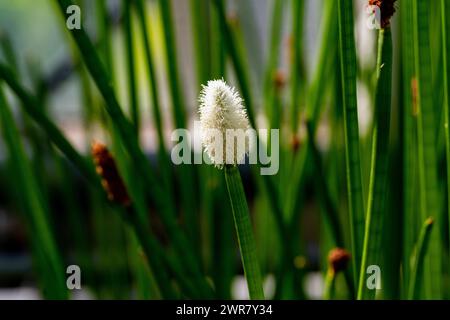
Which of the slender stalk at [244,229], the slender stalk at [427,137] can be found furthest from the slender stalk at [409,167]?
the slender stalk at [244,229]

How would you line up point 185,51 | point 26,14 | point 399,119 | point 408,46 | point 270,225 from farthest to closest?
point 185,51, point 26,14, point 270,225, point 399,119, point 408,46

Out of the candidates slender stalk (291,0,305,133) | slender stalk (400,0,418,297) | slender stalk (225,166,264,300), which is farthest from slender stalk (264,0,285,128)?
slender stalk (225,166,264,300)

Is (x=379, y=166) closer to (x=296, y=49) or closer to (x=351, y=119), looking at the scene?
(x=351, y=119)

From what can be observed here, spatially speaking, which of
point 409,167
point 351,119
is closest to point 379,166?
point 351,119

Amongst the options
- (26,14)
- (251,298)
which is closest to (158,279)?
(251,298)

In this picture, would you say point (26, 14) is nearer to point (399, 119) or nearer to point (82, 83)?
point (82, 83)

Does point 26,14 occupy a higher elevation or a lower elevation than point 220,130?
higher

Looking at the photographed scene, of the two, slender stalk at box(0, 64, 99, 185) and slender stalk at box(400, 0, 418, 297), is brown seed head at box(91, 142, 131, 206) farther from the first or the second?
slender stalk at box(400, 0, 418, 297)
